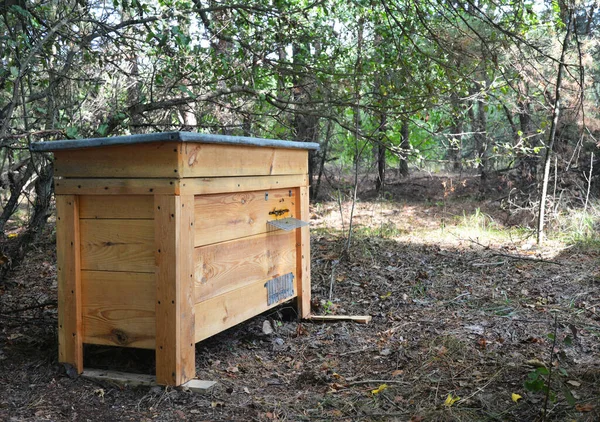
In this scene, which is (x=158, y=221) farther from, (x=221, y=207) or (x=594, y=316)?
(x=594, y=316)

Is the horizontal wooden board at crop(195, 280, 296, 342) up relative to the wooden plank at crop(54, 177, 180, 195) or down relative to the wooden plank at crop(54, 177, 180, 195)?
down

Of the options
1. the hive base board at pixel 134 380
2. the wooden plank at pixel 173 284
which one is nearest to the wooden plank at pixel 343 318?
the hive base board at pixel 134 380

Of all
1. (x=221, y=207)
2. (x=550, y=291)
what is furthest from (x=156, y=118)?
(x=550, y=291)

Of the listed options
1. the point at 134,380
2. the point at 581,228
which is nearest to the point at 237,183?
the point at 134,380

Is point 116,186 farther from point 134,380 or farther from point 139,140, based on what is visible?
point 134,380

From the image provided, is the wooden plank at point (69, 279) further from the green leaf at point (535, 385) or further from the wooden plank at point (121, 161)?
the green leaf at point (535, 385)

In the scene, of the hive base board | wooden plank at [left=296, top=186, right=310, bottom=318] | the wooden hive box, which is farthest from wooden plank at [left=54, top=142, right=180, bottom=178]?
wooden plank at [left=296, top=186, right=310, bottom=318]

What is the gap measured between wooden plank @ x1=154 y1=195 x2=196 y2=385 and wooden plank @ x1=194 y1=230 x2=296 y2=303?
0.52 feet

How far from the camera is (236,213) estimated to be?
140 inches

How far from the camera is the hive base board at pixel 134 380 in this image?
3032mm

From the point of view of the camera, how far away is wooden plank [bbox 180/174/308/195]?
3055mm

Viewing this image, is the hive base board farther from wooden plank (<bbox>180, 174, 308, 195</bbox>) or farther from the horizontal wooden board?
wooden plank (<bbox>180, 174, 308, 195</bbox>)

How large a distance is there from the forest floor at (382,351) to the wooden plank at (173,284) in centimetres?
17

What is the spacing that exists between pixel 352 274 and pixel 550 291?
1895 mm
